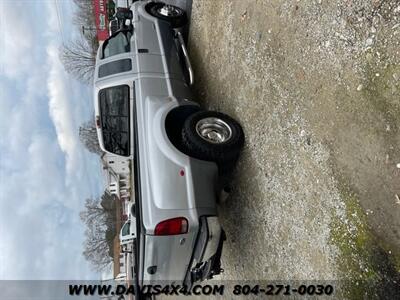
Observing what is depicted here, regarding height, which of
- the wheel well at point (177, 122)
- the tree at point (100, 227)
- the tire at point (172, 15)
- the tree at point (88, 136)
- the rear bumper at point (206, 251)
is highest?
the tire at point (172, 15)

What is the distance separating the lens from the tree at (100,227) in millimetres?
20530

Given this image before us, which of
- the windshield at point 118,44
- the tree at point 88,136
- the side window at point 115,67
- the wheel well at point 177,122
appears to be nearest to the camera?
the wheel well at point 177,122

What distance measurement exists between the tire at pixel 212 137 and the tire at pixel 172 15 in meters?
3.20

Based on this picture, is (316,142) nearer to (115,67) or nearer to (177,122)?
(177,122)

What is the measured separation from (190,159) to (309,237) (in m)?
1.71


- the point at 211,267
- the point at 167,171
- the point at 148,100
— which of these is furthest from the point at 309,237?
the point at 148,100

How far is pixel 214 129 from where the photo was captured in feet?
17.3

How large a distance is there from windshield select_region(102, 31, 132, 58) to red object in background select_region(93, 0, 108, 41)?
16985 mm

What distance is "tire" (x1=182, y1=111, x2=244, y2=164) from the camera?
16.0 ft

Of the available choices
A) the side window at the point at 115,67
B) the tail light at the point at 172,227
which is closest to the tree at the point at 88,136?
the side window at the point at 115,67

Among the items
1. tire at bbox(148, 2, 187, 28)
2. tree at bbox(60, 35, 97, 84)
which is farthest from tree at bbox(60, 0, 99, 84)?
tire at bbox(148, 2, 187, 28)

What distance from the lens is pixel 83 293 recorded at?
16.7 ft

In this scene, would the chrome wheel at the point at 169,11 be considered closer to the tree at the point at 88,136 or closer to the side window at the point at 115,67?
the side window at the point at 115,67

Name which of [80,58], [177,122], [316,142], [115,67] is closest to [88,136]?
[80,58]
